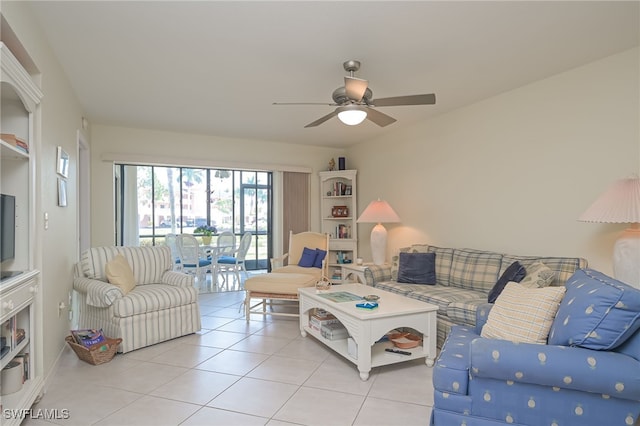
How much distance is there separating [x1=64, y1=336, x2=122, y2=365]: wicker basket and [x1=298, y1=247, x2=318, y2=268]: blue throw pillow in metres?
2.47

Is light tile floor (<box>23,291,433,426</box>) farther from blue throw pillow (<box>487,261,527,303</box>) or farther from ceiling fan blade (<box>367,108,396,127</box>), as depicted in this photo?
ceiling fan blade (<box>367,108,396,127</box>)

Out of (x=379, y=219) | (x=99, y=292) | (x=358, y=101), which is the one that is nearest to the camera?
(x=358, y=101)

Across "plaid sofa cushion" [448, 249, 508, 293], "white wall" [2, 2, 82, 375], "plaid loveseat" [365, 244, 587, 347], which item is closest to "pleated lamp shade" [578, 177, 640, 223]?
"plaid loveseat" [365, 244, 587, 347]

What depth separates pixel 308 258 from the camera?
504 centimetres

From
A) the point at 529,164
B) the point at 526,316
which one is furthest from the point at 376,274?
the point at 526,316

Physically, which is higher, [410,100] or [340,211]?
[410,100]

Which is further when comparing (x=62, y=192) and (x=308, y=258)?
(x=308, y=258)

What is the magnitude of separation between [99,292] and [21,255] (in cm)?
110

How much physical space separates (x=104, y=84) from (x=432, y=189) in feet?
12.4

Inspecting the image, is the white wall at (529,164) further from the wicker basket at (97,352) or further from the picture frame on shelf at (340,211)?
the wicker basket at (97,352)

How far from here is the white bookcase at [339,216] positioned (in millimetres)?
6122

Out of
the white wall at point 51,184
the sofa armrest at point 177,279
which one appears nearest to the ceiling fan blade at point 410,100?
the white wall at point 51,184

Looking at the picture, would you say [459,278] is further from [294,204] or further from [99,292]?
[99,292]

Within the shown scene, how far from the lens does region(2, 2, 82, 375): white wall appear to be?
2252 millimetres
